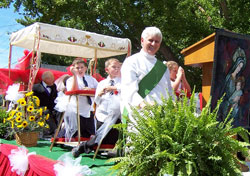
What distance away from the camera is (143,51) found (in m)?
2.93

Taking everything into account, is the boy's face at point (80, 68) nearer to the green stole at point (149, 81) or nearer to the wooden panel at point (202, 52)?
the wooden panel at point (202, 52)

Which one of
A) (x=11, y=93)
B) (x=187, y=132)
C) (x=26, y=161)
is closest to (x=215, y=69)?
(x=187, y=132)

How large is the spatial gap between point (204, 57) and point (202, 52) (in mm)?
67

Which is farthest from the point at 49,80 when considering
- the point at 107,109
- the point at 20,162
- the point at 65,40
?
the point at 20,162

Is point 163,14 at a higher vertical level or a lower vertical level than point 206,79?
higher

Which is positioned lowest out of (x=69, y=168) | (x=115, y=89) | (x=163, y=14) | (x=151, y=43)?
(x=69, y=168)

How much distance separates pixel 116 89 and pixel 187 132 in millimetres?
2260

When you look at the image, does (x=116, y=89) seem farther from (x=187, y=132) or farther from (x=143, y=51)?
(x=187, y=132)

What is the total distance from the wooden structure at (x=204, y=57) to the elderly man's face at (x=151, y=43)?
98cm

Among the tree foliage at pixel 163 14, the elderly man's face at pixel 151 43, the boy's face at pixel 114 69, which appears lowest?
the boy's face at pixel 114 69

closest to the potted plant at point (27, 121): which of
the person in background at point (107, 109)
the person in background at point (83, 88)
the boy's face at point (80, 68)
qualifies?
the person in background at point (83, 88)

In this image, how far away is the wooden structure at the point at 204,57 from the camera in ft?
11.8

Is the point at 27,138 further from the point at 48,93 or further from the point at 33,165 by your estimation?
the point at 33,165

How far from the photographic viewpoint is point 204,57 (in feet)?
12.1
